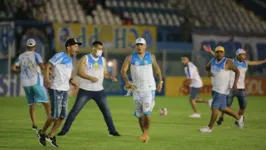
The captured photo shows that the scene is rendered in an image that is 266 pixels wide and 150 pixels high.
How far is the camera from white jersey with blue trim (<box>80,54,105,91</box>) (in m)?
14.1

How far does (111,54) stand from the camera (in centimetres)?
3509

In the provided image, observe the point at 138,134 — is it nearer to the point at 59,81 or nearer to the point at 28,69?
the point at 59,81

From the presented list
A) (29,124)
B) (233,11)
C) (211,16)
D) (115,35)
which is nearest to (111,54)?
(115,35)

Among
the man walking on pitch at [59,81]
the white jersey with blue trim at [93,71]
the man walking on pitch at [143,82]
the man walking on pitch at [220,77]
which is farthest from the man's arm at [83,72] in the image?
the man walking on pitch at [220,77]

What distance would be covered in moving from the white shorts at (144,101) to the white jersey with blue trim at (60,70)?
1.62 metres

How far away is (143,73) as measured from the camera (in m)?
13.4

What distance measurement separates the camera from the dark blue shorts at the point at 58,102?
40.6ft

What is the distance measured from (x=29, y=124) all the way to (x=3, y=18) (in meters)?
18.7

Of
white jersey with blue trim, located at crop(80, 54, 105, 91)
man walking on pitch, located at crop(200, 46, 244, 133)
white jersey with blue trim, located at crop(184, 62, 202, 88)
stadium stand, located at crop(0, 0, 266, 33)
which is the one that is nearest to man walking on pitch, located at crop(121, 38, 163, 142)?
white jersey with blue trim, located at crop(80, 54, 105, 91)

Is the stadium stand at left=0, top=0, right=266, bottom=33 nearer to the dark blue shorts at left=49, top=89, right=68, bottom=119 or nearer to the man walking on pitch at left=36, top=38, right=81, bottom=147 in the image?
the man walking on pitch at left=36, top=38, right=81, bottom=147

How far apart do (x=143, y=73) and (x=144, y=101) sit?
60 centimetres

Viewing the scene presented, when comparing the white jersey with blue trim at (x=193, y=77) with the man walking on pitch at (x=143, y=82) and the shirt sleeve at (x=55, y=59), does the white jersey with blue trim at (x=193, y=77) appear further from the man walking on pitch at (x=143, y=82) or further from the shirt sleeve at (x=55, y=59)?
the shirt sleeve at (x=55, y=59)

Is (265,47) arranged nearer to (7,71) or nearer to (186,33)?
(186,33)

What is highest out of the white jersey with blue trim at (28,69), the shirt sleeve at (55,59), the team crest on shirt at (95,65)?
the shirt sleeve at (55,59)
